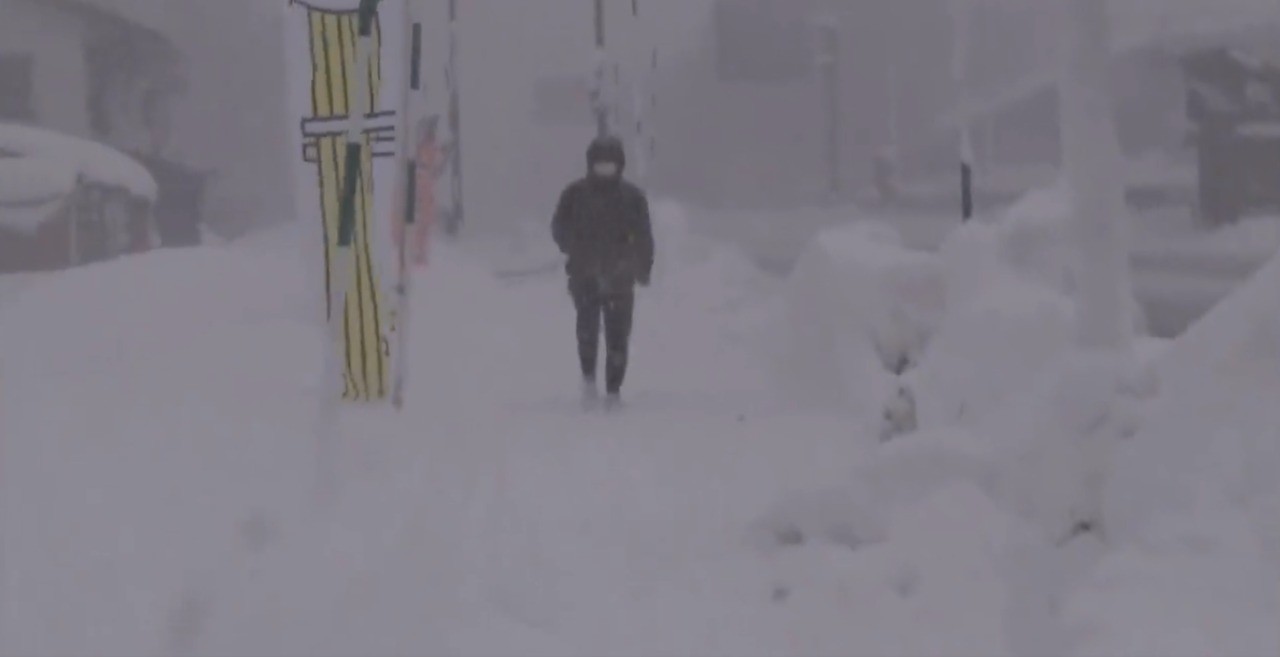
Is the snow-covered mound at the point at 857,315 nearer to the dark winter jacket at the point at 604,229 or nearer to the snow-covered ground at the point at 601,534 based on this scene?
the snow-covered ground at the point at 601,534

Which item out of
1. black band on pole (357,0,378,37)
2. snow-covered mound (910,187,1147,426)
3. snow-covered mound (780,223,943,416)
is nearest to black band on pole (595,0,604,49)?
snow-covered mound (780,223,943,416)

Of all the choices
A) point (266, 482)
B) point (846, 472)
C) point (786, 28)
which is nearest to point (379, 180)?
point (266, 482)

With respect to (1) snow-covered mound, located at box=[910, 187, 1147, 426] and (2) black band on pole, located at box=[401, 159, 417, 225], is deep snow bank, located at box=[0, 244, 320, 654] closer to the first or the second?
(2) black band on pole, located at box=[401, 159, 417, 225]

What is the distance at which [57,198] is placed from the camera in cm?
2147

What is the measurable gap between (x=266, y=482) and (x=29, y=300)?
740cm

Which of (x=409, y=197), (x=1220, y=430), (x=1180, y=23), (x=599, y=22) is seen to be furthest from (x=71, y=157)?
(x=1220, y=430)

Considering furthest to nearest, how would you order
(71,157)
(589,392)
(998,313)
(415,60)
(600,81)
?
(71,157) → (600,81) → (589,392) → (415,60) → (998,313)

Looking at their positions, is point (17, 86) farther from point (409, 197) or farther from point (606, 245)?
point (409, 197)

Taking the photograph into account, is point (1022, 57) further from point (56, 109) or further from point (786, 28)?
point (56, 109)

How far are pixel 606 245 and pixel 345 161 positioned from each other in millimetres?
2018

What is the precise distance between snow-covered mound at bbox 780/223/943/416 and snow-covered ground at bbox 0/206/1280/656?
197 mm

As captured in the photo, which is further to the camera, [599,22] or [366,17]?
[599,22]

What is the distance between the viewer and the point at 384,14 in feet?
21.5

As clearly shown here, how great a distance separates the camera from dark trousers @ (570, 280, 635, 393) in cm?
763
